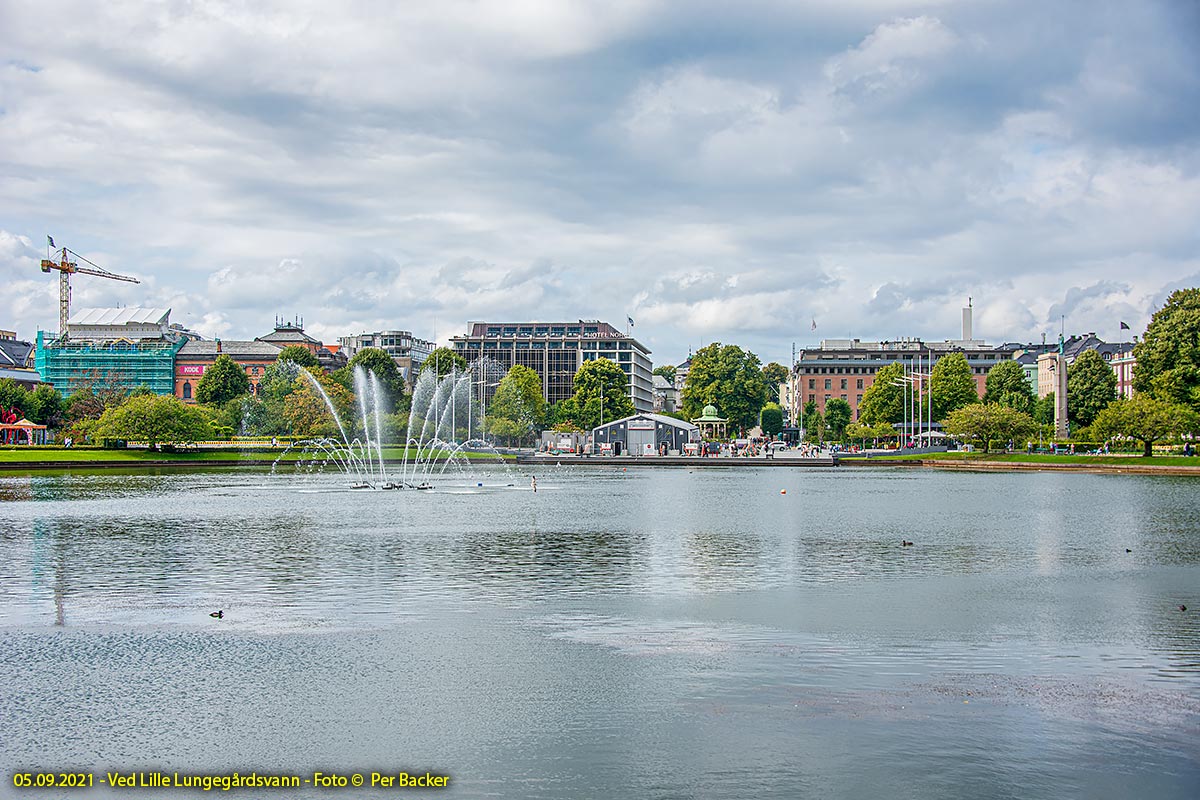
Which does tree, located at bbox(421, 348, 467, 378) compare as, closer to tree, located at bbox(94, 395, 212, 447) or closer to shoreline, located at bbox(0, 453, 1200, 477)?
shoreline, located at bbox(0, 453, 1200, 477)

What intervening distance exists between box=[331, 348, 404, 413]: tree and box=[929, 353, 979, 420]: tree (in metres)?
91.8

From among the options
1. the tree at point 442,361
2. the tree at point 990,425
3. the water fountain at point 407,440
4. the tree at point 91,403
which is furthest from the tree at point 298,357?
the tree at point 990,425

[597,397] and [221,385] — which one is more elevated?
[221,385]

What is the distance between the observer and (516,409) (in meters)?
172

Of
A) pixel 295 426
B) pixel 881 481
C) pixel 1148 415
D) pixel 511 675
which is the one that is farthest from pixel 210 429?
pixel 511 675

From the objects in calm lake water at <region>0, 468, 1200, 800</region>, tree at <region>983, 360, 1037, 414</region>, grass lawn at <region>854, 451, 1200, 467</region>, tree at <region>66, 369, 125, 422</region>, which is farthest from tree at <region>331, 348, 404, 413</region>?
calm lake water at <region>0, 468, 1200, 800</region>

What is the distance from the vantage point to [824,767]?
639 inches

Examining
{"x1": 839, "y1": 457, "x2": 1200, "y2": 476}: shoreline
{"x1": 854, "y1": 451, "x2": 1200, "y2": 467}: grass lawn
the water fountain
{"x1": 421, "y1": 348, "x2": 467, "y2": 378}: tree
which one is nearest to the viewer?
the water fountain

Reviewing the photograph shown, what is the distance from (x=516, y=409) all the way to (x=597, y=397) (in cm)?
Answer: 2436

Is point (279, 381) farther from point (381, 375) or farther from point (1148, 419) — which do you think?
point (1148, 419)

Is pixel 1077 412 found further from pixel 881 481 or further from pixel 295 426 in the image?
pixel 295 426

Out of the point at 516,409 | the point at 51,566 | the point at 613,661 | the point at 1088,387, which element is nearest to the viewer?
the point at 613,661

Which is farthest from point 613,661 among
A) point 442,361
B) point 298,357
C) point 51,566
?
point 442,361

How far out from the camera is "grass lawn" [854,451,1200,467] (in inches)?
4872
